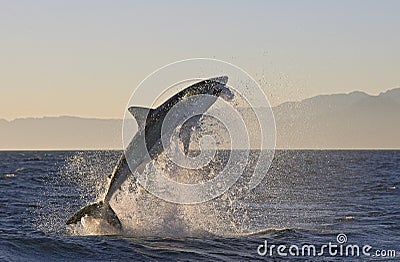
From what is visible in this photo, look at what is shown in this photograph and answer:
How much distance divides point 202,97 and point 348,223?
7.84 meters

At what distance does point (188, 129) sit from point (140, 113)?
1193 millimetres

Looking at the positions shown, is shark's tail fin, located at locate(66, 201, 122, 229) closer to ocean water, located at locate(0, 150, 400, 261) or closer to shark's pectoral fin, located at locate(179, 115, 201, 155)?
ocean water, located at locate(0, 150, 400, 261)

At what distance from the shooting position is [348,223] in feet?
72.8

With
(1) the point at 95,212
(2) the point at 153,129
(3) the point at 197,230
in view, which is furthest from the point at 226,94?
(3) the point at 197,230

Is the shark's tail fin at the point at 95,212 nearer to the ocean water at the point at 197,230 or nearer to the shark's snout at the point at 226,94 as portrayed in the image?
the ocean water at the point at 197,230

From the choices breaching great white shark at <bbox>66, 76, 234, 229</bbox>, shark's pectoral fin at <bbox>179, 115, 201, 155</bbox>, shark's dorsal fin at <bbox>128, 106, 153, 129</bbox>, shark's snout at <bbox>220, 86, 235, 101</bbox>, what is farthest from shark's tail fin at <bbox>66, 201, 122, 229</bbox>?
shark's snout at <bbox>220, 86, 235, 101</bbox>

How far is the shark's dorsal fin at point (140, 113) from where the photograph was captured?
16.9 metres

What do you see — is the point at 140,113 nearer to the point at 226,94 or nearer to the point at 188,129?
the point at 188,129

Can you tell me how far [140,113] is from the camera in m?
16.9

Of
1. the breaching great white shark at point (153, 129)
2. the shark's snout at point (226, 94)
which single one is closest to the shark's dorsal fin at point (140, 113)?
the breaching great white shark at point (153, 129)

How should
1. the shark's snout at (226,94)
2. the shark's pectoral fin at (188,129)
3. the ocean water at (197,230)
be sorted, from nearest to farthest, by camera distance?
the ocean water at (197,230), the shark's snout at (226,94), the shark's pectoral fin at (188,129)

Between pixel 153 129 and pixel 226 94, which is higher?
pixel 226 94

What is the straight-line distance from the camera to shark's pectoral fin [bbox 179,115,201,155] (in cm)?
1719

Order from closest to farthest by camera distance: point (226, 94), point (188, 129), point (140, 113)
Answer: point (226, 94)
point (140, 113)
point (188, 129)
